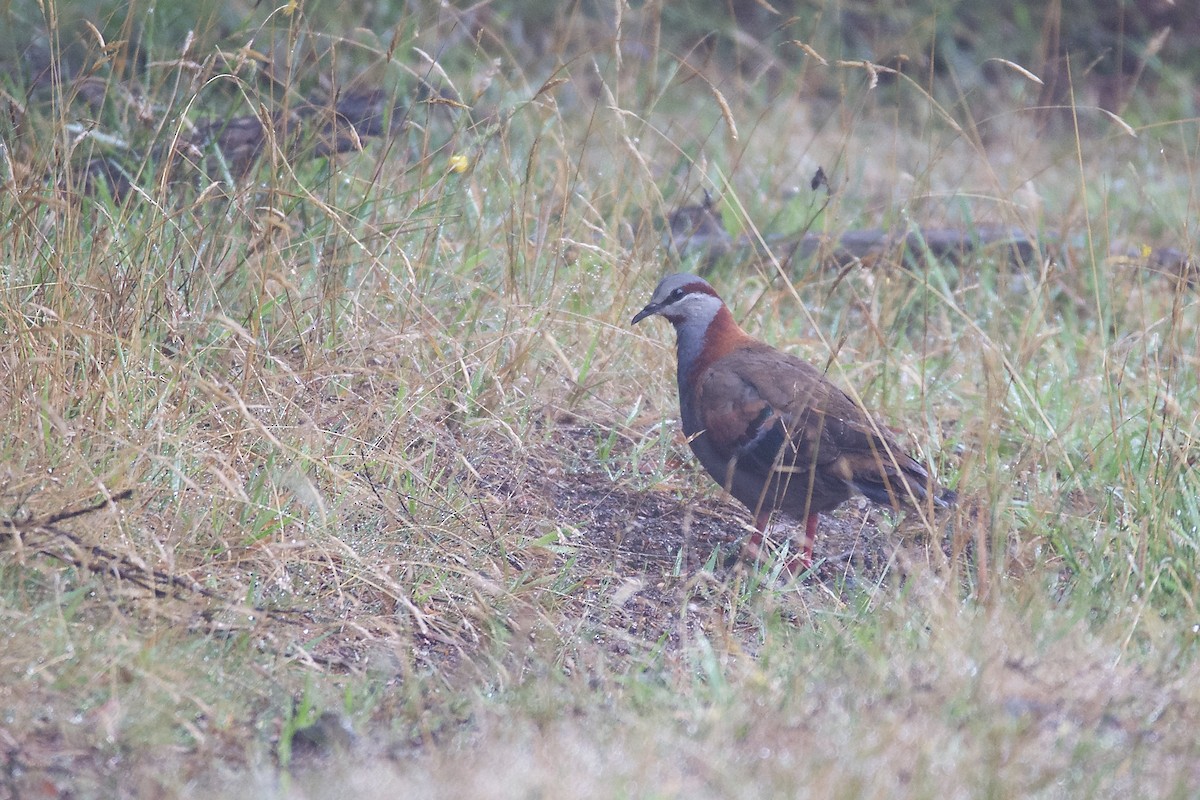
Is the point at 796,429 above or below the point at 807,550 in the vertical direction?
above

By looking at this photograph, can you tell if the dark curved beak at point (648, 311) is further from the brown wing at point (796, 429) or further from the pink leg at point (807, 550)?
the pink leg at point (807, 550)

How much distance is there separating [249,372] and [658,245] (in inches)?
71.1

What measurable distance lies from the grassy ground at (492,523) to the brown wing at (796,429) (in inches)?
8.3

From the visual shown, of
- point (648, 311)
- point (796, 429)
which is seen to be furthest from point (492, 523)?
point (648, 311)

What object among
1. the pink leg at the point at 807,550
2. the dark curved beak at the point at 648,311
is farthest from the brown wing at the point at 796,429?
the dark curved beak at the point at 648,311

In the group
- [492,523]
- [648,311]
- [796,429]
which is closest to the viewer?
[492,523]

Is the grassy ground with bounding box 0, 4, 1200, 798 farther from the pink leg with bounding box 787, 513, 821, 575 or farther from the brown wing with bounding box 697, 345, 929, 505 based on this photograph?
Result: the brown wing with bounding box 697, 345, 929, 505

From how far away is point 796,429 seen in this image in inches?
151

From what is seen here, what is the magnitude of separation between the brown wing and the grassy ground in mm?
212

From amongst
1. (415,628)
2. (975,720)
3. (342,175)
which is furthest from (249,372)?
(975,720)

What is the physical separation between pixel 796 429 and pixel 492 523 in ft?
3.27

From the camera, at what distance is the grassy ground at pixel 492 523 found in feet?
7.68

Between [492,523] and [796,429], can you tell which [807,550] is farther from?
[492,523]

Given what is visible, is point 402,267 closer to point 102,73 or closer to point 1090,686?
point 102,73
